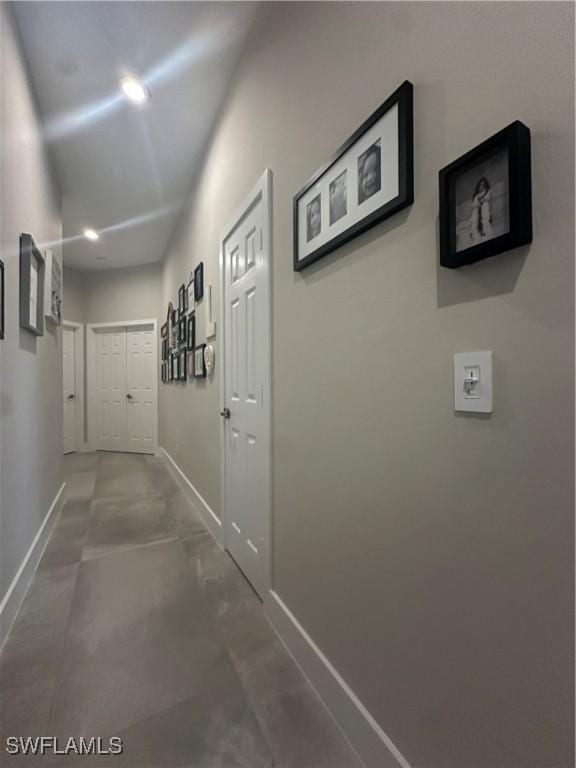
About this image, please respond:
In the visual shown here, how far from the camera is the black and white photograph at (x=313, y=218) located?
121 cm

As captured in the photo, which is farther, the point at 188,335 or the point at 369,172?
the point at 188,335

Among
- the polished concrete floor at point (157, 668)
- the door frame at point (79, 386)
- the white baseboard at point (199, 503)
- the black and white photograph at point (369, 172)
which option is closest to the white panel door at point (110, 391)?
the door frame at point (79, 386)

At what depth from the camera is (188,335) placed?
3.27m

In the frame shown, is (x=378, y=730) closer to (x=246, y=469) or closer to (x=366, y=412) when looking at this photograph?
(x=366, y=412)

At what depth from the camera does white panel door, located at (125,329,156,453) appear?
17.1ft

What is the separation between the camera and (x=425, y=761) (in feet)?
2.63

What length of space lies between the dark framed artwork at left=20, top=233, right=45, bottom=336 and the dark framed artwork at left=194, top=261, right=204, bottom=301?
111 cm

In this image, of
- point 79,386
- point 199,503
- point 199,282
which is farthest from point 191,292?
point 79,386

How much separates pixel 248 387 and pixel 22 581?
1.49 metres

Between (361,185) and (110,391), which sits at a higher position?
(361,185)

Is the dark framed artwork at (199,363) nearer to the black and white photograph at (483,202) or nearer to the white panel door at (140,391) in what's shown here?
the black and white photograph at (483,202)

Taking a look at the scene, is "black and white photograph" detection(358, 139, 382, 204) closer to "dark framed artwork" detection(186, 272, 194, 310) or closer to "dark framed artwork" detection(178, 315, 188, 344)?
"dark framed artwork" detection(186, 272, 194, 310)

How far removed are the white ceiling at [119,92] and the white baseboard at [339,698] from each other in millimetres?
2855

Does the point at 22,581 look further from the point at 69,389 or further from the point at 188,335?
the point at 69,389
